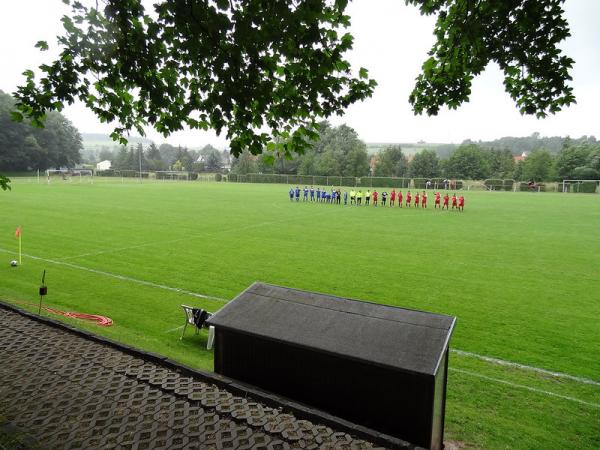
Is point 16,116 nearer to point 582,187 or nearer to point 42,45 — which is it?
point 42,45

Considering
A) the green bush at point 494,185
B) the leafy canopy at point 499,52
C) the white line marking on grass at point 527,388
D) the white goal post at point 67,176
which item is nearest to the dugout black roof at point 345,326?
the white line marking on grass at point 527,388

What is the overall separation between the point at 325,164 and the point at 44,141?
61070mm

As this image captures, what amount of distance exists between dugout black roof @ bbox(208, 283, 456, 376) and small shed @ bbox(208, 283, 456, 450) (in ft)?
0.04

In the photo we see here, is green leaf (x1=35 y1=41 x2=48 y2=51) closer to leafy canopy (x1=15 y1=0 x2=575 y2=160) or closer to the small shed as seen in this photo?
leafy canopy (x1=15 y1=0 x2=575 y2=160)

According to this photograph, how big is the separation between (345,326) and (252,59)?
3644 mm

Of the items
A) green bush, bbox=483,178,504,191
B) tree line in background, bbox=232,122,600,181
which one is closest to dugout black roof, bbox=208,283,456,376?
green bush, bbox=483,178,504,191

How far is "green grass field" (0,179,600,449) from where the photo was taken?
20.7ft

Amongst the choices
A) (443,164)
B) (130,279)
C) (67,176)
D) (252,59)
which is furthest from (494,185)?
(67,176)


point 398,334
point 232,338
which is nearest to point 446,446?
point 398,334

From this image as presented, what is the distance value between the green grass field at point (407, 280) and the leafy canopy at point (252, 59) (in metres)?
4.01

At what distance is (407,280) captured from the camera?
40.6 ft

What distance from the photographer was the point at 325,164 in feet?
290

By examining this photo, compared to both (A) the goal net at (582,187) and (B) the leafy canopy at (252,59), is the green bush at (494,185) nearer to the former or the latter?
(A) the goal net at (582,187)

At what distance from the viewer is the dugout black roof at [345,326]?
4477 mm
